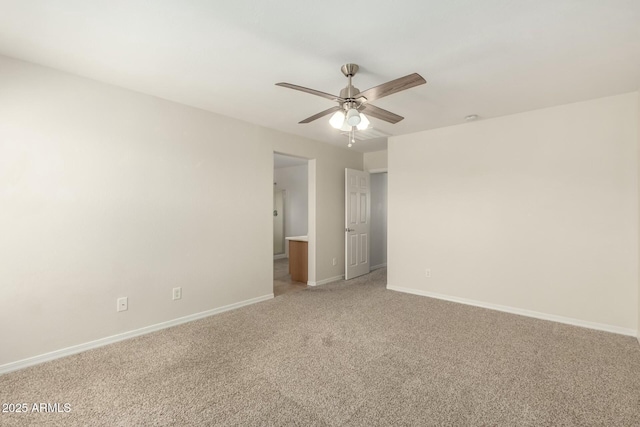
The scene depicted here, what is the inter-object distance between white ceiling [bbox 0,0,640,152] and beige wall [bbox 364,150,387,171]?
8.26ft

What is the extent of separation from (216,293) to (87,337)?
125cm

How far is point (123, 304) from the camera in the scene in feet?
9.39

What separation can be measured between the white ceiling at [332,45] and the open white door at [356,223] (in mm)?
2284

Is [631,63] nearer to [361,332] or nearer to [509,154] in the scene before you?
[509,154]

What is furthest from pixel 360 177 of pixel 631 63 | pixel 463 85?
pixel 631 63

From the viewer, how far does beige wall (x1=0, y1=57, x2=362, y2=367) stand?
2.34 metres

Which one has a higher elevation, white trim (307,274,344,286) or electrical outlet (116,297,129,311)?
electrical outlet (116,297,129,311)

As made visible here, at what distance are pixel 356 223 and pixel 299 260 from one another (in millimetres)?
1213

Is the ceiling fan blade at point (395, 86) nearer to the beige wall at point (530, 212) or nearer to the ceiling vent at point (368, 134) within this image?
the ceiling vent at point (368, 134)

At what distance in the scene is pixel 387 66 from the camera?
2406 mm

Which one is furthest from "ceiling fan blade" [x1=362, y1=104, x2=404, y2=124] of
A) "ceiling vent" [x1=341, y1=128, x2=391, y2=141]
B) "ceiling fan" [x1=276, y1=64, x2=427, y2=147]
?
"ceiling vent" [x1=341, y1=128, x2=391, y2=141]

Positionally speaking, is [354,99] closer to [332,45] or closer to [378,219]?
[332,45]

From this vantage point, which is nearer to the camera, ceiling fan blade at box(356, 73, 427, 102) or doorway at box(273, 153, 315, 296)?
ceiling fan blade at box(356, 73, 427, 102)

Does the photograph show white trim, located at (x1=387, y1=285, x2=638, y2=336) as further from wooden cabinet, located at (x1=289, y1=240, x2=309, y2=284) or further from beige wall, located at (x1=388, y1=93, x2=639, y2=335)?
wooden cabinet, located at (x1=289, y1=240, x2=309, y2=284)
